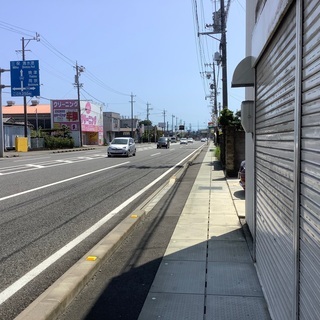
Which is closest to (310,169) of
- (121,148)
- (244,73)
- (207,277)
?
(207,277)

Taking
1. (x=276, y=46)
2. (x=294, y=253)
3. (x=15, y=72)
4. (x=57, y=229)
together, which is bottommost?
(x=57, y=229)

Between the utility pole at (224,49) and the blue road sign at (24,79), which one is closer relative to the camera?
the utility pole at (224,49)

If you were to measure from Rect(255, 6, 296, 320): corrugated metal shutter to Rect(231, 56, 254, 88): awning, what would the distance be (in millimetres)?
567

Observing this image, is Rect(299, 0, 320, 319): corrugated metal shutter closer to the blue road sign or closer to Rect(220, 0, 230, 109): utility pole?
Rect(220, 0, 230, 109): utility pole

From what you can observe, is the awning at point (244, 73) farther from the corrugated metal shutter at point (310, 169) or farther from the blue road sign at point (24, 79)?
the blue road sign at point (24, 79)

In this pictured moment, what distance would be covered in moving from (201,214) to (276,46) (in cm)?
551

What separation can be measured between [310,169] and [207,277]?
281 cm

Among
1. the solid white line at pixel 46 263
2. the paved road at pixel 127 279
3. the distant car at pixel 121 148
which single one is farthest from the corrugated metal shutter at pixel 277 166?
the distant car at pixel 121 148

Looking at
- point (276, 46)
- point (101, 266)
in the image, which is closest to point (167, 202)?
point (101, 266)

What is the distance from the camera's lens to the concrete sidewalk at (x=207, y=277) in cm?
Answer: 385

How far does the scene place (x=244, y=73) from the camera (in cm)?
516

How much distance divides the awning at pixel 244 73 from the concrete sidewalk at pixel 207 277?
236 cm

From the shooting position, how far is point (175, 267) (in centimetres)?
511

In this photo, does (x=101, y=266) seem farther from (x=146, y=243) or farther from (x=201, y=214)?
(x=201, y=214)
